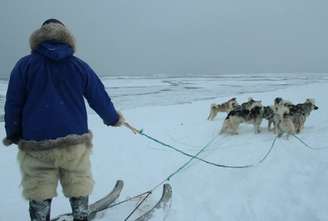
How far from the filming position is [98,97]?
135 inches

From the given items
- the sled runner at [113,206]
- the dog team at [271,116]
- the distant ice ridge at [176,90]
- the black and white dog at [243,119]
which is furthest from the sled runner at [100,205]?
the distant ice ridge at [176,90]

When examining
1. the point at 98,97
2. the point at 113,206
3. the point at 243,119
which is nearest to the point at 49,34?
the point at 98,97

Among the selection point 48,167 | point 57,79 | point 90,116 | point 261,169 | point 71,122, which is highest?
point 57,79

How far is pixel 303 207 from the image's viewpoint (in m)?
4.18

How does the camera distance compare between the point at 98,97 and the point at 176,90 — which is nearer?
the point at 98,97

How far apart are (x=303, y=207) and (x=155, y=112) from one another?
1012 cm

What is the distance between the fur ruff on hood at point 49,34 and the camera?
3123 mm

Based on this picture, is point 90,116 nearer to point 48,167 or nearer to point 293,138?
point 293,138

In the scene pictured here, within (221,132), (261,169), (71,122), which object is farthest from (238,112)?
(71,122)

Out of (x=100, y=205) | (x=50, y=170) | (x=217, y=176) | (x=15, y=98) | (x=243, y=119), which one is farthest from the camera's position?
(x=243, y=119)

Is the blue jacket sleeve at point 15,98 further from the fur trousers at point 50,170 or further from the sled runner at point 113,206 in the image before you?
the sled runner at point 113,206

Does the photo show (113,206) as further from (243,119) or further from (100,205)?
(243,119)

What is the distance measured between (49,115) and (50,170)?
0.50 metres

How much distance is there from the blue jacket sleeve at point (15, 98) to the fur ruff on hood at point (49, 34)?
0.21m
